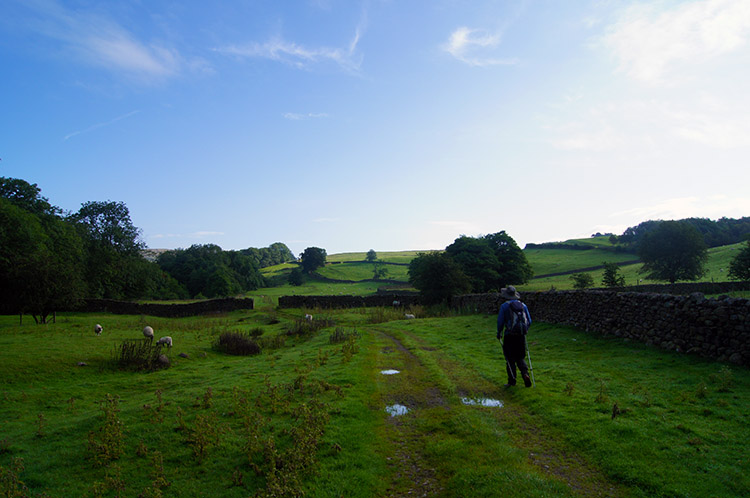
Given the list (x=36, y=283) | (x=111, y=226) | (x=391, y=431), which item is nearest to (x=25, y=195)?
(x=111, y=226)

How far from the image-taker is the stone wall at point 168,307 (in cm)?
4234

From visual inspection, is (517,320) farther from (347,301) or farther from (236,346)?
(347,301)

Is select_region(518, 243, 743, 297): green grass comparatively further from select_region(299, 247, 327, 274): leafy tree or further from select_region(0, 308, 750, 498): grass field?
select_region(299, 247, 327, 274): leafy tree

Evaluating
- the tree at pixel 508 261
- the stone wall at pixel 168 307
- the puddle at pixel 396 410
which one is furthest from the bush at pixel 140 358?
the tree at pixel 508 261

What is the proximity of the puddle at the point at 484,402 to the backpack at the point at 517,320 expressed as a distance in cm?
180

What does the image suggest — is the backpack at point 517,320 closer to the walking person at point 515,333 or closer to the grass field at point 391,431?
the walking person at point 515,333

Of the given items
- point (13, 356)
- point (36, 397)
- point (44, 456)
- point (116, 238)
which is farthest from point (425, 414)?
point (116, 238)

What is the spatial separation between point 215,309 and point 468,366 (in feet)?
120

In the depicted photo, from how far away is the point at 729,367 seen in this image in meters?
9.34

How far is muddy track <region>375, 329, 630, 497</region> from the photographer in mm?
5316

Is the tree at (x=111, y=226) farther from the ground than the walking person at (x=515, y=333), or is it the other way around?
the tree at (x=111, y=226)

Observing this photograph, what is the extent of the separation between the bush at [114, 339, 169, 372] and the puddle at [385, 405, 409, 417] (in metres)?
10.8

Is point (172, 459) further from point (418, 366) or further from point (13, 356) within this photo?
point (13, 356)

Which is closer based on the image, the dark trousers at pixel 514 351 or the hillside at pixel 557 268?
the dark trousers at pixel 514 351
